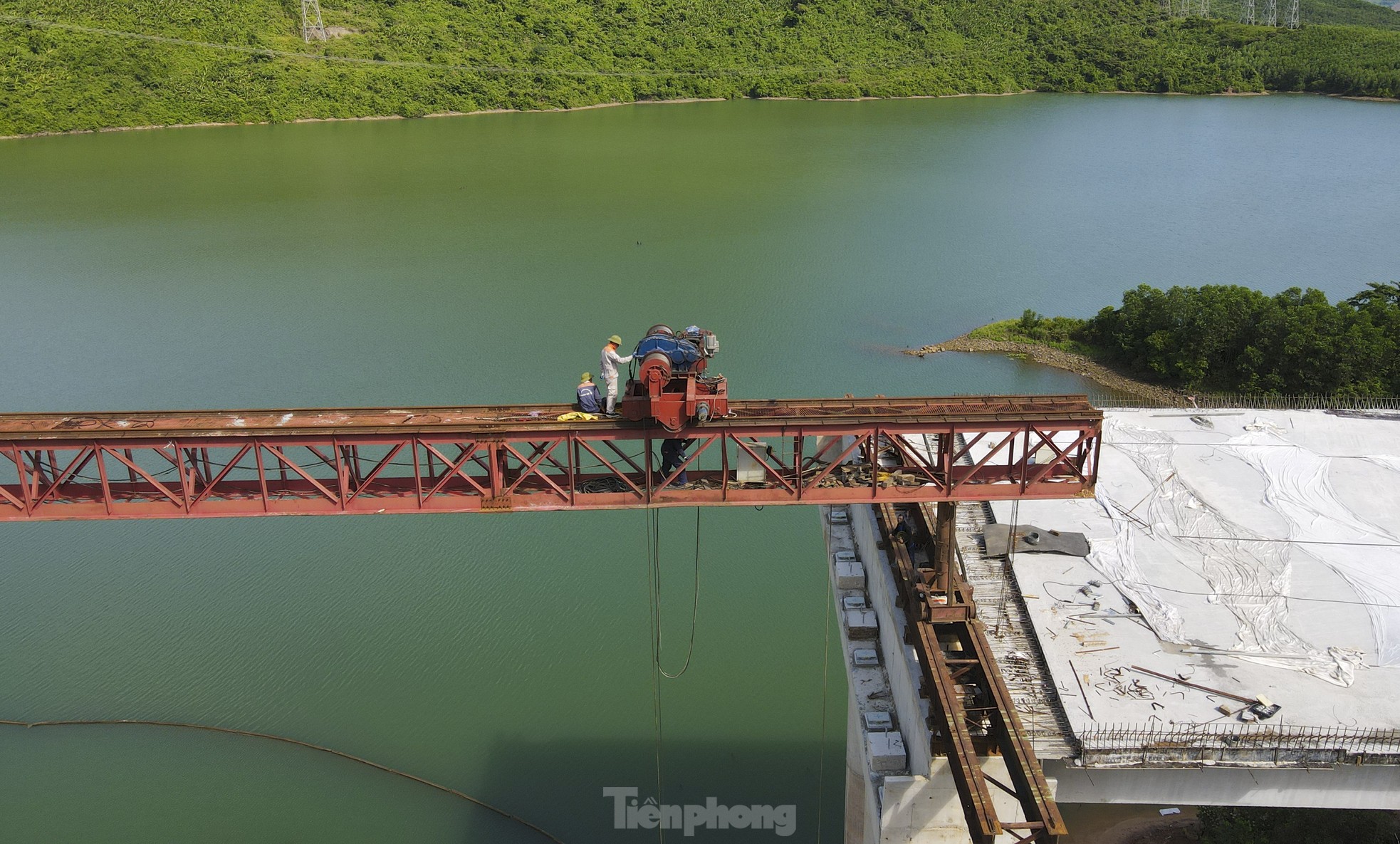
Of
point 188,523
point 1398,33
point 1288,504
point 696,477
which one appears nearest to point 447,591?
point 188,523

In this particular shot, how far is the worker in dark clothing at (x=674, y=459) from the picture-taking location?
1105 centimetres

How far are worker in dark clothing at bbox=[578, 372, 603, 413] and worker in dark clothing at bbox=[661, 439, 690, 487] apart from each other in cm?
81

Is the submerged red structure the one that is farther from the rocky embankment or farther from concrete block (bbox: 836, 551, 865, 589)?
the rocky embankment

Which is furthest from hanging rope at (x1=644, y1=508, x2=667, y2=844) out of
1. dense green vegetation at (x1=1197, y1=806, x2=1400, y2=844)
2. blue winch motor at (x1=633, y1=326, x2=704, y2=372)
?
dense green vegetation at (x1=1197, y1=806, x2=1400, y2=844)

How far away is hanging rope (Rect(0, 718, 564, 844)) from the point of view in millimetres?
15336

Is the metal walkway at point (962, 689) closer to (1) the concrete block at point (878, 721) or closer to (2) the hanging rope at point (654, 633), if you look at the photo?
(1) the concrete block at point (878, 721)

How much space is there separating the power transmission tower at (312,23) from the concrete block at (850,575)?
63186 millimetres

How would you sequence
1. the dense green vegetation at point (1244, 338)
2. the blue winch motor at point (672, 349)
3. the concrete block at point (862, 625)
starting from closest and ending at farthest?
the blue winch motor at point (672, 349) → the concrete block at point (862, 625) → the dense green vegetation at point (1244, 338)

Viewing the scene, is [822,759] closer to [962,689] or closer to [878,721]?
[878,721]

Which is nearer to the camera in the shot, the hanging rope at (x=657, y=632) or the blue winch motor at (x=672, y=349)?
the blue winch motor at (x=672, y=349)

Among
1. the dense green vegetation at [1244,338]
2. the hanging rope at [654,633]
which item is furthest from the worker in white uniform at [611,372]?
the dense green vegetation at [1244,338]

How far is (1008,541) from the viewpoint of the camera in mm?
13172

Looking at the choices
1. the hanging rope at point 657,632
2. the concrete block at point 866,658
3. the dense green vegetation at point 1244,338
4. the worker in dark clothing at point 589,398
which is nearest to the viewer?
the worker in dark clothing at point 589,398

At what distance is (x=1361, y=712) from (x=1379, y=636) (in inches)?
60.4
